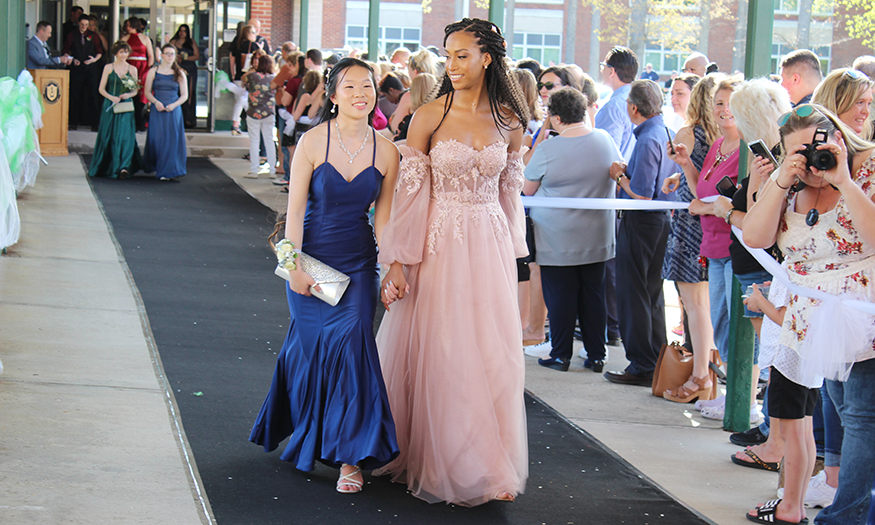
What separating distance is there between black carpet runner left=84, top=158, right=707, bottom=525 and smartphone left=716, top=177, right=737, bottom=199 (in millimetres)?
1446

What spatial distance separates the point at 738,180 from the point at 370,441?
8.65 ft

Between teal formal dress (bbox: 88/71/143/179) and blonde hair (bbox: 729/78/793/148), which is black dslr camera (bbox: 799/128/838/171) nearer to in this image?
blonde hair (bbox: 729/78/793/148)

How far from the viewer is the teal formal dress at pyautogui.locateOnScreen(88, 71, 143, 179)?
1391cm

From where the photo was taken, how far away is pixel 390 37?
33.8 meters

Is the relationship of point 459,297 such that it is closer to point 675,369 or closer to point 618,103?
point 675,369

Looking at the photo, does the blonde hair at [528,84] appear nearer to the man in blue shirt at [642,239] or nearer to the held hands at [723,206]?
the man in blue shirt at [642,239]

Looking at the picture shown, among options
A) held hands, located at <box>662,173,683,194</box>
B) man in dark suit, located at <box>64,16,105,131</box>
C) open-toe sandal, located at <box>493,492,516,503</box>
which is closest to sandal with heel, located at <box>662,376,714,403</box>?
held hands, located at <box>662,173,683,194</box>

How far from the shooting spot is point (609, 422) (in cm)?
526

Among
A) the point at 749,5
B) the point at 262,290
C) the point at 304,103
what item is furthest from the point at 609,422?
the point at 304,103

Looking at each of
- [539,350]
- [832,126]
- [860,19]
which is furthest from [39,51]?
[832,126]

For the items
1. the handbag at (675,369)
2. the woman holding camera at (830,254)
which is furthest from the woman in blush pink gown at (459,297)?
the handbag at (675,369)

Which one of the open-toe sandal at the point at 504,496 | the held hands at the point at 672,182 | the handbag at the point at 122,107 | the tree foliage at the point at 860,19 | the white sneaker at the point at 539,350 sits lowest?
the white sneaker at the point at 539,350

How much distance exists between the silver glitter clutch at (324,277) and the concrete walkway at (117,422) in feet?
3.08

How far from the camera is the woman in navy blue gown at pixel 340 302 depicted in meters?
3.85
